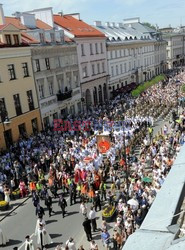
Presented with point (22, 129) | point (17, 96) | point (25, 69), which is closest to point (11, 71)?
point (25, 69)

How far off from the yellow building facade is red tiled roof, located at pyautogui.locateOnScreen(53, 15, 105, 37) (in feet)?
42.8

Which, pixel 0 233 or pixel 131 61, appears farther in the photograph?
pixel 131 61

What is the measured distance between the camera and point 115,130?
1099 inches

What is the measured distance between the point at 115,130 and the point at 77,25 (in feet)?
85.8

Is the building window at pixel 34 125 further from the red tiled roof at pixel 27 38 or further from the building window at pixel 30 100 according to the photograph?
the red tiled roof at pixel 27 38

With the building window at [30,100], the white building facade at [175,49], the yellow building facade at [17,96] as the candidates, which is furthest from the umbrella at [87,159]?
the white building facade at [175,49]

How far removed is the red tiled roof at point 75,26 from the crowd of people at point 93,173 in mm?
17405

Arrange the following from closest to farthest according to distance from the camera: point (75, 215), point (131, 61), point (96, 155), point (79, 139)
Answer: point (75, 215) < point (96, 155) < point (79, 139) < point (131, 61)

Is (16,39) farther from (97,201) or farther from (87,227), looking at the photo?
(87,227)

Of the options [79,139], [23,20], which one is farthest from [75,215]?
[23,20]

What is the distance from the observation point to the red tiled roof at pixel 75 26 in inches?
1715

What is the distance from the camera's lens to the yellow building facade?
28.5m

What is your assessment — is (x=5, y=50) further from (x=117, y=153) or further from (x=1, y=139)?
(x=117, y=153)

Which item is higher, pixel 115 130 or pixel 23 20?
pixel 23 20
